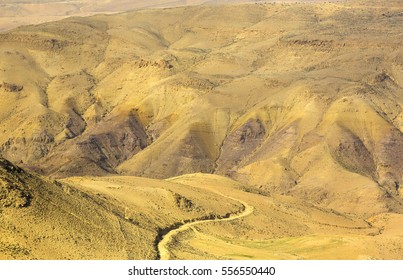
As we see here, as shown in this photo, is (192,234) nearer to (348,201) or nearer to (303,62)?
(348,201)

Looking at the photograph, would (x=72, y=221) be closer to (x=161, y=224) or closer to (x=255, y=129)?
(x=161, y=224)

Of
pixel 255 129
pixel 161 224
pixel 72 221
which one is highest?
pixel 72 221

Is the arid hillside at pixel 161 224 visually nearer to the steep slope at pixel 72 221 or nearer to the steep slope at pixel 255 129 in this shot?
the steep slope at pixel 72 221

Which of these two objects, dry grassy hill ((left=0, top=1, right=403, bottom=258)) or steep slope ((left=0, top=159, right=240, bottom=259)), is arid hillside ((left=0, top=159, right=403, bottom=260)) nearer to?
steep slope ((left=0, top=159, right=240, bottom=259))

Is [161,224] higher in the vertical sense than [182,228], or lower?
higher

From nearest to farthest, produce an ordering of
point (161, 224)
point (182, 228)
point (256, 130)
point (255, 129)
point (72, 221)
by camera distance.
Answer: point (72, 221) → point (161, 224) → point (182, 228) → point (256, 130) → point (255, 129)

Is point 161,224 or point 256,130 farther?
point 256,130

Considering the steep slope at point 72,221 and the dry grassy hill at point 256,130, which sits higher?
the steep slope at point 72,221

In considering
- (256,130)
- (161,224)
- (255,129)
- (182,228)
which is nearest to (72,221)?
(161,224)

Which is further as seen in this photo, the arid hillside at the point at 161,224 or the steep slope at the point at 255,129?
the steep slope at the point at 255,129

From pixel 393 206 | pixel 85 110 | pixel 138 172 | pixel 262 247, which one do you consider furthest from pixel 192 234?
pixel 85 110

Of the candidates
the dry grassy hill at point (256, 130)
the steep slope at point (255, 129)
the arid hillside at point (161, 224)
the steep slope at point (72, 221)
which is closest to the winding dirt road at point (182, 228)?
the arid hillside at point (161, 224)
